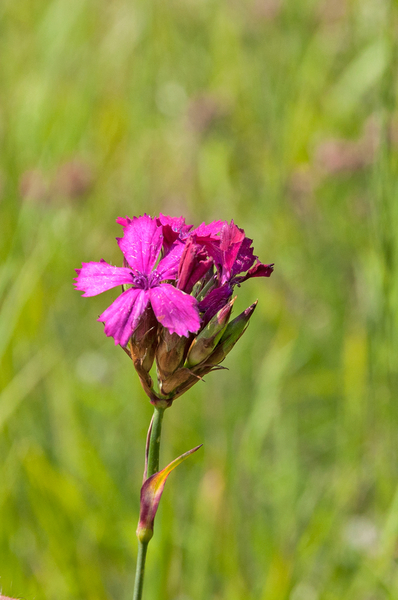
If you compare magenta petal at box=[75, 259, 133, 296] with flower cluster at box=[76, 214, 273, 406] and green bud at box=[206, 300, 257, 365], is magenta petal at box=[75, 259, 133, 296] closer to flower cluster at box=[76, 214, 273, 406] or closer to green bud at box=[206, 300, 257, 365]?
flower cluster at box=[76, 214, 273, 406]

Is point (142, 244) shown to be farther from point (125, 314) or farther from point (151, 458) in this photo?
point (151, 458)

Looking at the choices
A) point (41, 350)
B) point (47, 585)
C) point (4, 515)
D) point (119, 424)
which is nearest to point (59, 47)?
point (41, 350)

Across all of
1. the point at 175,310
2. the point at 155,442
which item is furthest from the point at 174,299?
the point at 155,442

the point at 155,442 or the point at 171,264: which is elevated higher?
the point at 171,264

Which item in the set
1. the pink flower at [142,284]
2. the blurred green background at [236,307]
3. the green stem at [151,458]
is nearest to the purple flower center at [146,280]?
the pink flower at [142,284]

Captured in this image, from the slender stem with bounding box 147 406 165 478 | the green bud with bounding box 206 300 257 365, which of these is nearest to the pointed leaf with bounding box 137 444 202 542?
the slender stem with bounding box 147 406 165 478

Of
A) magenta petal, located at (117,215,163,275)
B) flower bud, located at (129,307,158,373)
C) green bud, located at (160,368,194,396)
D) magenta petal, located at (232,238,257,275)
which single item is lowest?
green bud, located at (160,368,194,396)

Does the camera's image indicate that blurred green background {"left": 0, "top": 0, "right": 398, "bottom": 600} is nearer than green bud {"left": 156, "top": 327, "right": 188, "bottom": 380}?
No
